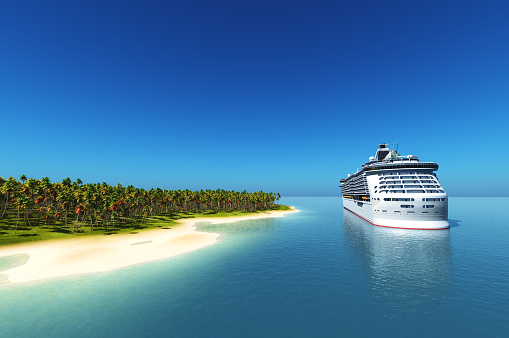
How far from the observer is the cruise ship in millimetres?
62094

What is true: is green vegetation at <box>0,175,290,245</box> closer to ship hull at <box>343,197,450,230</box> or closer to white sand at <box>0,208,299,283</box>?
white sand at <box>0,208,299,283</box>

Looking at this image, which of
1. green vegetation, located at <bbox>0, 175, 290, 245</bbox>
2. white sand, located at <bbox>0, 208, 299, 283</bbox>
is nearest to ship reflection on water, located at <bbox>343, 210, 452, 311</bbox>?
white sand, located at <bbox>0, 208, 299, 283</bbox>

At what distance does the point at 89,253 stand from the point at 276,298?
1609 inches

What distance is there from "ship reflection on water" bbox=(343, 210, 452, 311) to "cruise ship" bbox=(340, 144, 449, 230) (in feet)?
19.1

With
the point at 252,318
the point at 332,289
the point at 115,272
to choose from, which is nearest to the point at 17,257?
the point at 115,272

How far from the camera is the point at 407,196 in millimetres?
63406

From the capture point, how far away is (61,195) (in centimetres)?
6481

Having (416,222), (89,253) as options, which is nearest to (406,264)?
(416,222)

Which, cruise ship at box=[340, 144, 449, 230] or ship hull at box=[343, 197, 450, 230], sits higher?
cruise ship at box=[340, 144, 449, 230]

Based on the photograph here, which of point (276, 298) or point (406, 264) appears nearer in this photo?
point (276, 298)

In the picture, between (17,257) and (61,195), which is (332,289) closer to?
(17,257)

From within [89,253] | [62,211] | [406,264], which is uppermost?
[62,211]

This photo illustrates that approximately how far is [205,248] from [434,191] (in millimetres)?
73166

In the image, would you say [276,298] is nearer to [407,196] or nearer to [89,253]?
[89,253]
